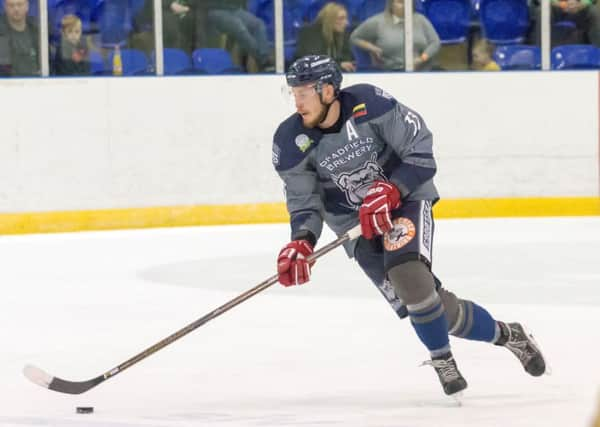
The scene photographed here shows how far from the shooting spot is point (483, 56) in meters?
9.58

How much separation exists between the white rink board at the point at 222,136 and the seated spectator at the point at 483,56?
0.21 m

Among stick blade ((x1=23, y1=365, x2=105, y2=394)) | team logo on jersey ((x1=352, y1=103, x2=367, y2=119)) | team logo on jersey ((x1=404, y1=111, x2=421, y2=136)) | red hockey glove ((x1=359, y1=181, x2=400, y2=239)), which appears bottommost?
stick blade ((x1=23, y1=365, x2=105, y2=394))

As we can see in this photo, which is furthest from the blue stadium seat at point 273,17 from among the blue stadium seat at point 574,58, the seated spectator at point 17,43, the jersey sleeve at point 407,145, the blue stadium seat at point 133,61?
the jersey sleeve at point 407,145

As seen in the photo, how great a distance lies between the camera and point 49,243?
816 centimetres

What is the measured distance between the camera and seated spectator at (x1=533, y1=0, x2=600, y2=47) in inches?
379

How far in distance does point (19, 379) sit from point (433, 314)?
123cm

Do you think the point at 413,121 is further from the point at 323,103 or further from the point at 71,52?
the point at 71,52

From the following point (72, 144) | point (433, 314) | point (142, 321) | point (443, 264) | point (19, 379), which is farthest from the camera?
point (72, 144)

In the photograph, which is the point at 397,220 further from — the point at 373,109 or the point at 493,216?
the point at 493,216

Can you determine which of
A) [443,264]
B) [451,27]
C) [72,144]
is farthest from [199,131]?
[443,264]

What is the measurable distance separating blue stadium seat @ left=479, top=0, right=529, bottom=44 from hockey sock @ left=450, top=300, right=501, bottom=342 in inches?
239

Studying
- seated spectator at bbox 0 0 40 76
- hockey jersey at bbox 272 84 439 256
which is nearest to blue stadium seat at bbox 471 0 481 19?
seated spectator at bbox 0 0 40 76

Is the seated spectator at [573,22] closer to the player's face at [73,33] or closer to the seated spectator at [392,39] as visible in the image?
the seated spectator at [392,39]

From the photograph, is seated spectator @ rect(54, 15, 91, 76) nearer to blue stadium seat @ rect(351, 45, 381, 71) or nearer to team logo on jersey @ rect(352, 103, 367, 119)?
blue stadium seat @ rect(351, 45, 381, 71)
